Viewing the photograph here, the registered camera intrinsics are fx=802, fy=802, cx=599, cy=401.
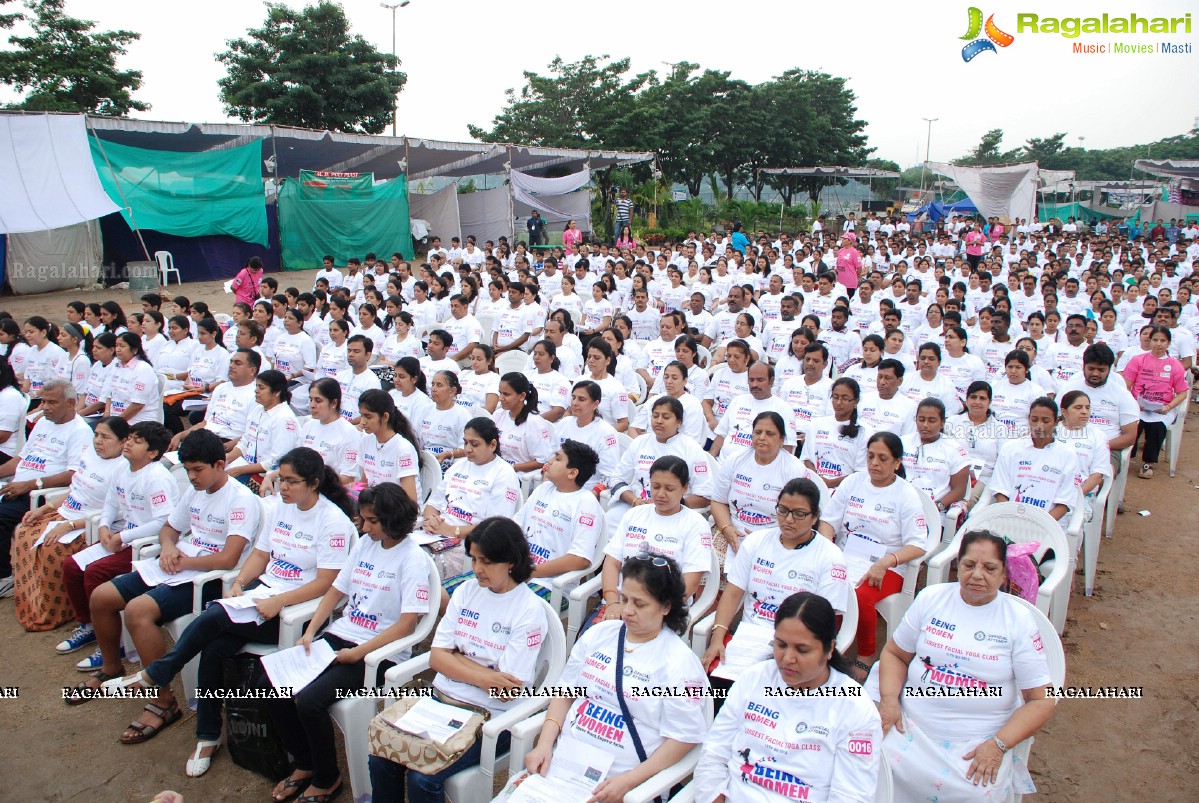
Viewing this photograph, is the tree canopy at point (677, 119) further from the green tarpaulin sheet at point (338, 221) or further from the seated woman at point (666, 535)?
the seated woman at point (666, 535)

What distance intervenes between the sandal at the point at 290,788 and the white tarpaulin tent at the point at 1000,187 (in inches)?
1111

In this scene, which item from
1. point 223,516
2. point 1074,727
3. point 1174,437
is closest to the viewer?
point 1074,727

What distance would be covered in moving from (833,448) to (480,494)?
2.32 metres

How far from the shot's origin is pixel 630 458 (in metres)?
4.88

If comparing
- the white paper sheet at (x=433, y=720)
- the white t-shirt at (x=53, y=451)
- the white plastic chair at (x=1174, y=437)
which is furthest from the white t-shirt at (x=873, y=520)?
the white t-shirt at (x=53, y=451)

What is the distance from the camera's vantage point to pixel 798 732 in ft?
8.16

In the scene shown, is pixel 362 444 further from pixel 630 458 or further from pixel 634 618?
pixel 634 618

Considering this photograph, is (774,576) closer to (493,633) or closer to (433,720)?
(493,633)

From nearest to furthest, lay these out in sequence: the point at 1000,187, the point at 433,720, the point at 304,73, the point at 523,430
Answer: the point at 433,720, the point at 523,430, the point at 304,73, the point at 1000,187

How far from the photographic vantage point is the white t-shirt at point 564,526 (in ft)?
13.0

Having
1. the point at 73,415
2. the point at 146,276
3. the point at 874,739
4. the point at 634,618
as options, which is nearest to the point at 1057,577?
the point at 874,739

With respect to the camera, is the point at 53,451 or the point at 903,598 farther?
the point at 53,451

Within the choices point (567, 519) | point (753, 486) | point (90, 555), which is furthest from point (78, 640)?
point (753, 486)

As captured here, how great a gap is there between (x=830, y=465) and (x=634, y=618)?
9.42 ft
